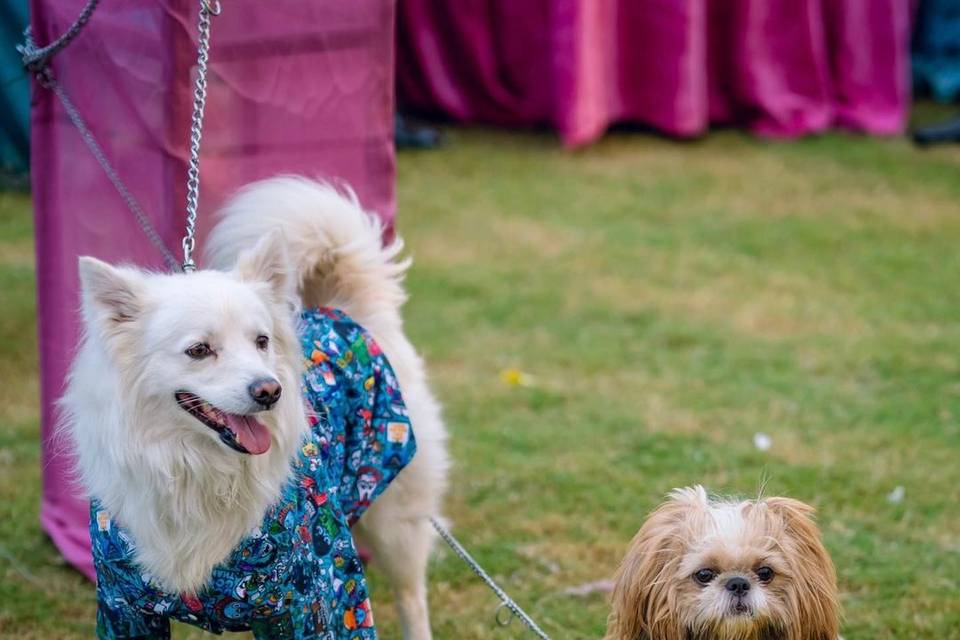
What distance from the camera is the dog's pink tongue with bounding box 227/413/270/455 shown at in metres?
2.64

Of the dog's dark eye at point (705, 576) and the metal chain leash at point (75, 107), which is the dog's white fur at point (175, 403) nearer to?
the metal chain leash at point (75, 107)

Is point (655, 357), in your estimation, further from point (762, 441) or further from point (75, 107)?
point (75, 107)

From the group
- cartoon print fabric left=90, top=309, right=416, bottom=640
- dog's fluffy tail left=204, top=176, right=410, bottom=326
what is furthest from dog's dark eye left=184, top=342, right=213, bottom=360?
dog's fluffy tail left=204, top=176, right=410, bottom=326

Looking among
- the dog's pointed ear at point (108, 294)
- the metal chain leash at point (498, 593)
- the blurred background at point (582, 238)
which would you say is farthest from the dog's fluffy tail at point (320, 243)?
the dog's pointed ear at point (108, 294)

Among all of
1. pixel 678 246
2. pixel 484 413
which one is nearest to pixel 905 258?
pixel 678 246

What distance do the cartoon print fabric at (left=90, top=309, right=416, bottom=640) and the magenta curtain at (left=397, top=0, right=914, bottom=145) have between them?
6076mm

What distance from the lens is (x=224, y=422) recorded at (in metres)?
2.64

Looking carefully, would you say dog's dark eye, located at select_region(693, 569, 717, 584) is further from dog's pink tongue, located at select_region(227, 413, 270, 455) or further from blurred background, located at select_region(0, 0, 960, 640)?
blurred background, located at select_region(0, 0, 960, 640)

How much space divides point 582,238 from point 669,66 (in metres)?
2.02

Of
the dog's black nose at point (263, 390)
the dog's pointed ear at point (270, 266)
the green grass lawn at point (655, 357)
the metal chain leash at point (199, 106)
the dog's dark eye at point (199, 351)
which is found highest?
the metal chain leash at point (199, 106)

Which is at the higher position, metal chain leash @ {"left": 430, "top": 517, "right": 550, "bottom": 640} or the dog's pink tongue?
the dog's pink tongue

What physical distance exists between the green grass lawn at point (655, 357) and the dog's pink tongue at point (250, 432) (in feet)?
4.61

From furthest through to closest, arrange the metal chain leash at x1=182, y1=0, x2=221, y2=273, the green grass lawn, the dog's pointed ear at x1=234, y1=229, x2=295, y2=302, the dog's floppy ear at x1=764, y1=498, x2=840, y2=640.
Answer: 1. the green grass lawn
2. the metal chain leash at x1=182, y1=0, x2=221, y2=273
3. the dog's pointed ear at x1=234, y1=229, x2=295, y2=302
4. the dog's floppy ear at x1=764, y1=498, x2=840, y2=640

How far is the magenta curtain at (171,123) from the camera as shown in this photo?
11.6 feet
